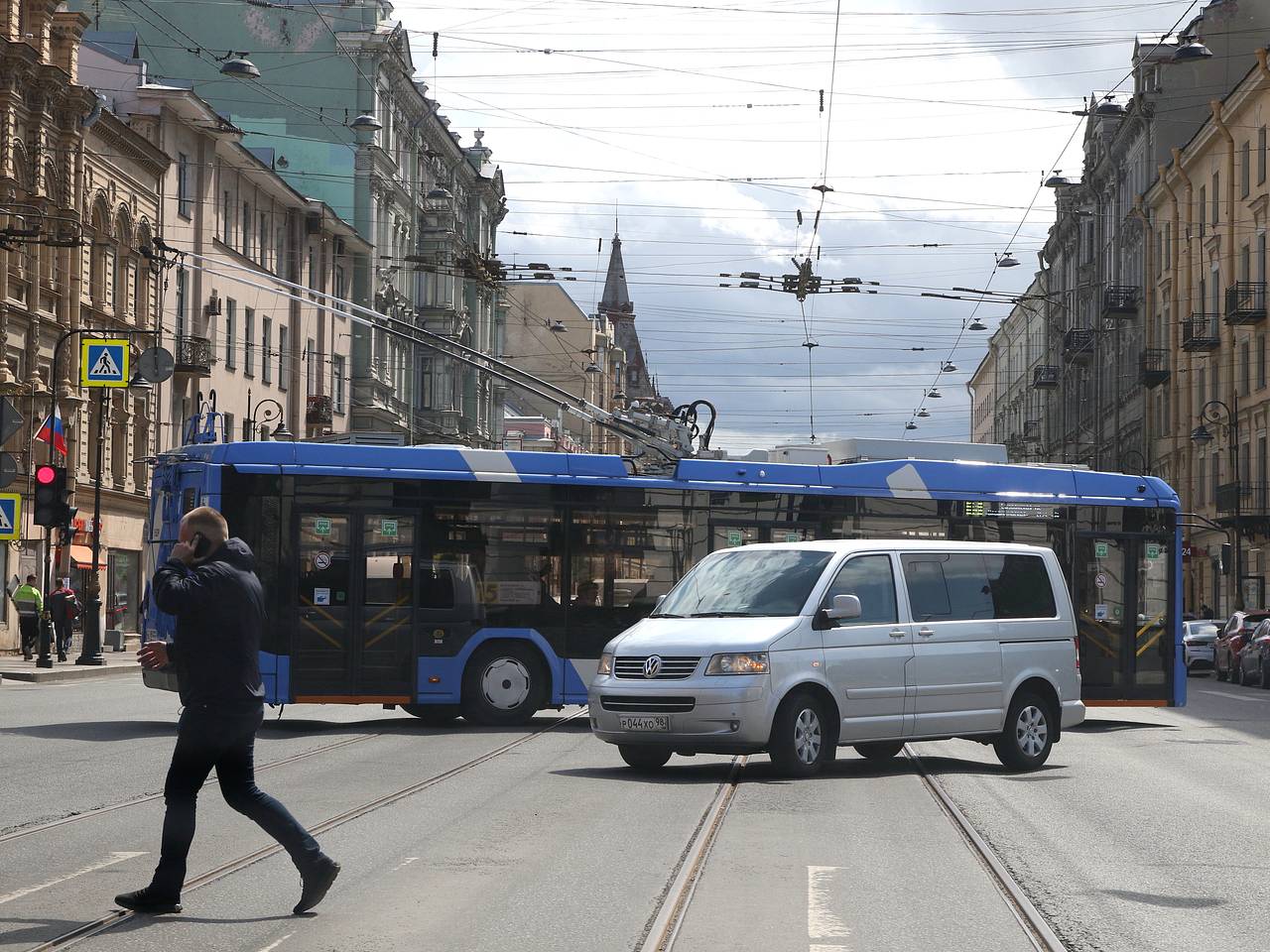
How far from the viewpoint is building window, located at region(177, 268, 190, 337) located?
53.3 m

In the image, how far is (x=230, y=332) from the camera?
5759cm

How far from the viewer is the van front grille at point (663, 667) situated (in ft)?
48.6

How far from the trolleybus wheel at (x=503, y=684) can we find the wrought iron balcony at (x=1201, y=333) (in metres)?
44.0

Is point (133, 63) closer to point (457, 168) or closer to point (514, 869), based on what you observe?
point (457, 168)

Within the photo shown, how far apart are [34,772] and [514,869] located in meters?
6.70

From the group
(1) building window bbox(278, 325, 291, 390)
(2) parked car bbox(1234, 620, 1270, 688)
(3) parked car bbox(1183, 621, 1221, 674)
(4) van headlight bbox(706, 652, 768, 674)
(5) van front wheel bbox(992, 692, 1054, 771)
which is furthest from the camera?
(1) building window bbox(278, 325, 291, 390)

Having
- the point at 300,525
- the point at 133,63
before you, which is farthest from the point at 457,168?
the point at 300,525

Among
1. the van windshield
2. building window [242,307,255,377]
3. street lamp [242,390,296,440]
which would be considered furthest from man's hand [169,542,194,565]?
building window [242,307,255,377]

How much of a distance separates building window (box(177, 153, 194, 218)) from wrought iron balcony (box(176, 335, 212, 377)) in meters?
3.58

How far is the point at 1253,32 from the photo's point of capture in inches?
2625

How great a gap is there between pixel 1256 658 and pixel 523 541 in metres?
23.6

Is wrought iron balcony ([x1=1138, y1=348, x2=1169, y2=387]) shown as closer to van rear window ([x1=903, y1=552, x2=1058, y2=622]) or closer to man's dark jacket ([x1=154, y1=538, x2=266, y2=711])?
van rear window ([x1=903, y1=552, x2=1058, y2=622])

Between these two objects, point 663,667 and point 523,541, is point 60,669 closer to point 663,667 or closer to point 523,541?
point 523,541

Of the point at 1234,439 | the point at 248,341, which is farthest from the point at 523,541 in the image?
the point at 248,341
